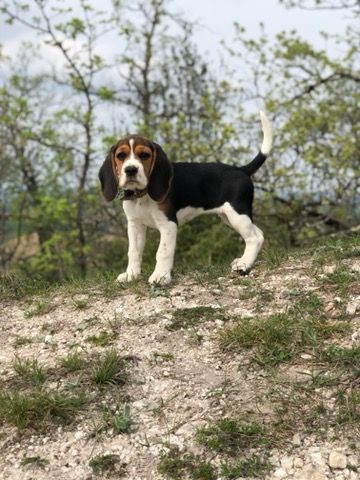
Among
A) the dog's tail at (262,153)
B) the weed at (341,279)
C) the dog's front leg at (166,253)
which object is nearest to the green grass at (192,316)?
the dog's front leg at (166,253)

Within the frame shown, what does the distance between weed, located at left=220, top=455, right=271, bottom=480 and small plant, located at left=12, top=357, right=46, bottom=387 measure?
5.15 ft

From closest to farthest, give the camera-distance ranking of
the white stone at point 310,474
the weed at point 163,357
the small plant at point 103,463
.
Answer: the white stone at point 310,474 → the small plant at point 103,463 → the weed at point 163,357

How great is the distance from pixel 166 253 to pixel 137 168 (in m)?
1.02

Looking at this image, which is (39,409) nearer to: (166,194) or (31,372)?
(31,372)

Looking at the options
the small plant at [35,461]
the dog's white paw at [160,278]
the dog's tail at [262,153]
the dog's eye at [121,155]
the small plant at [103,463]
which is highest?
the dog's tail at [262,153]

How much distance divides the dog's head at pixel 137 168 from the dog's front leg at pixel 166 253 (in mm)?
381

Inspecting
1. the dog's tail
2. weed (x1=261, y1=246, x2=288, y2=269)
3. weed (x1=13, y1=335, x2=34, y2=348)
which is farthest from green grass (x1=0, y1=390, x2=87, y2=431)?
the dog's tail

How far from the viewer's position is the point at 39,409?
13.3ft

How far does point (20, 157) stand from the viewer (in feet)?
65.8

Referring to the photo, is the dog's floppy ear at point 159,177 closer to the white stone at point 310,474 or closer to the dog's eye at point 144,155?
the dog's eye at point 144,155

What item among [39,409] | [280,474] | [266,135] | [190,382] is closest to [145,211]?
[266,135]

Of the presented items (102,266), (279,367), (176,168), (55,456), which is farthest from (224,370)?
(102,266)

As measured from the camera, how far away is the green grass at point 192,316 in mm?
5074

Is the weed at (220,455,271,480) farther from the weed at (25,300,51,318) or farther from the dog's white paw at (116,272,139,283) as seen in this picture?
the dog's white paw at (116,272,139,283)
